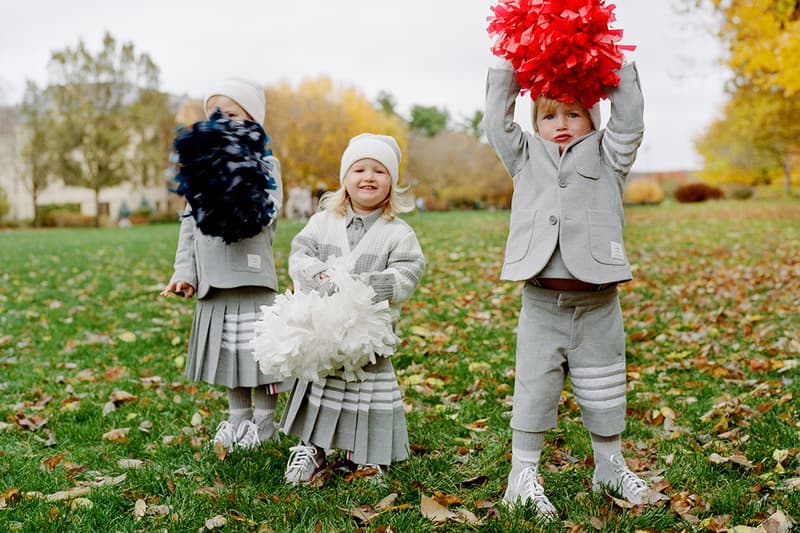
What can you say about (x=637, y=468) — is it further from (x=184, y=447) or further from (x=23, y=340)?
(x=23, y=340)

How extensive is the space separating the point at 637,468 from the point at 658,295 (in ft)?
15.2

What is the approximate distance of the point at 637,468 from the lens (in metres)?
3.51

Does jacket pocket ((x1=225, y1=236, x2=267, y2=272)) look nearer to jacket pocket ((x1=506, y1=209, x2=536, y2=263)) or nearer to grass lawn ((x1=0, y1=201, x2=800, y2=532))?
grass lawn ((x1=0, y1=201, x2=800, y2=532))

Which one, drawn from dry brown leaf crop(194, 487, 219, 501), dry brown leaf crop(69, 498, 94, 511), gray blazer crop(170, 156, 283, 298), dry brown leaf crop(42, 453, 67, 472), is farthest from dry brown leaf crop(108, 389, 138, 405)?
dry brown leaf crop(194, 487, 219, 501)

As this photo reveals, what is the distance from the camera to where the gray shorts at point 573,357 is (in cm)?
296

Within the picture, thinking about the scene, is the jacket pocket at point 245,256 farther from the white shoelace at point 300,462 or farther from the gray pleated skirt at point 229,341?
the white shoelace at point 300,462

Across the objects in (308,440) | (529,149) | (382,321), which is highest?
(529,149)

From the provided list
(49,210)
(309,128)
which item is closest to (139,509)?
(309,128)

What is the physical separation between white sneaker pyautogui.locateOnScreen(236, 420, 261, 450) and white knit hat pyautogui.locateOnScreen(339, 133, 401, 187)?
148cm

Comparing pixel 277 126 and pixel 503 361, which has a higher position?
pixel 277 126

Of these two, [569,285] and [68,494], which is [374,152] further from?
[68,494]

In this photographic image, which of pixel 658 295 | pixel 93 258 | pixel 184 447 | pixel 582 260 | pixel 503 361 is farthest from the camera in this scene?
pixel 93 258

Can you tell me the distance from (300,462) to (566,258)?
1620 millimetres

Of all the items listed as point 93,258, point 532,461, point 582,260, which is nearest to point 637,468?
point 532,461
